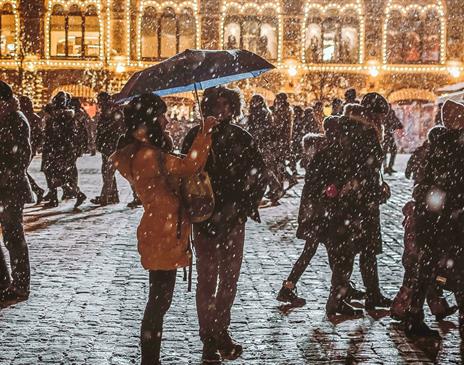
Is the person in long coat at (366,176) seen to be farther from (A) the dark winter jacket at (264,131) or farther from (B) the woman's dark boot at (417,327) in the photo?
→ (A) the dark winter jacket at (264,131)

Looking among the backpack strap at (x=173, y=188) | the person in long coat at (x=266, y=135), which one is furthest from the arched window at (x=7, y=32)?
the backpack strap at (x=173, y=188)

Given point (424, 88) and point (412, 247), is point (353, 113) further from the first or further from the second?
point (424, 88)

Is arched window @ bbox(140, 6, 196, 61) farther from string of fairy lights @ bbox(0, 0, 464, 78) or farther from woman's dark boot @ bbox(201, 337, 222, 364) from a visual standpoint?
woman's dark boot @ bbox(201, 337, 222, 364)

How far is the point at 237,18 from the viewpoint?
34.0m

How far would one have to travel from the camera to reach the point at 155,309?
4.03 metres

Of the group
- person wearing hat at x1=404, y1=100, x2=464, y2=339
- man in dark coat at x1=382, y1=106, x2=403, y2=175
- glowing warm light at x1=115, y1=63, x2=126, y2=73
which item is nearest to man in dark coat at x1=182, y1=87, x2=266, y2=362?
person wearing hat at x1=404, y1=100, x2=464, y2=339

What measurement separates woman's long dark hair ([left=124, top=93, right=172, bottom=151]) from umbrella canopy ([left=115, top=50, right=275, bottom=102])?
0.42 meters

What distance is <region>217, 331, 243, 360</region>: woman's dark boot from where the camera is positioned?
4.64m

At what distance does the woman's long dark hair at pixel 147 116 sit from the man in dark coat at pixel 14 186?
2.26 metres

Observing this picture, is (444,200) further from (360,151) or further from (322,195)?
(322,195)

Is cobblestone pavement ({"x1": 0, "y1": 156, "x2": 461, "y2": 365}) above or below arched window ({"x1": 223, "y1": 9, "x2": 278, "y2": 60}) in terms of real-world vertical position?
below

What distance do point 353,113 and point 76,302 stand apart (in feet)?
8.62

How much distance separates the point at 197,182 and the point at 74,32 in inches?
1238

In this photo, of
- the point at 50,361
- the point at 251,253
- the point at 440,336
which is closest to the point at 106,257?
the point at 251,253
